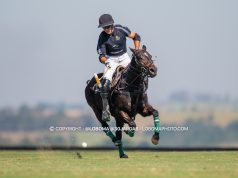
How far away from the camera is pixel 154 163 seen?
20.5 metres

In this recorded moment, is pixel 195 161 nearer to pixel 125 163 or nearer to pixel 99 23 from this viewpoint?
pixel 125 163

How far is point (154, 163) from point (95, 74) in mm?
4194

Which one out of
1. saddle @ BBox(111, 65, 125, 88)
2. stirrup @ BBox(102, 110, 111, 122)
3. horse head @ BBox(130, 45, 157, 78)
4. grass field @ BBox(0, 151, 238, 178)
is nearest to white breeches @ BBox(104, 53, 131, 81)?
saddle @ BBox(111, 65, 125, 88)

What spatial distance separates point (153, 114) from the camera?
22.8m

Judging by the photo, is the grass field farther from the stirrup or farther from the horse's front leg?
the stirrup

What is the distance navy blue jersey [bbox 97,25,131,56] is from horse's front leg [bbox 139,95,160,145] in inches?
56.9

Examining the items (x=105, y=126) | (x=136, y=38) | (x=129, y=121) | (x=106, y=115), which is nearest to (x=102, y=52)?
(x=136, y=38)

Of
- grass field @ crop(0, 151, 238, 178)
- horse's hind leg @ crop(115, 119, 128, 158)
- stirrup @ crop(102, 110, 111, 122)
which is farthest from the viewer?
stirrup @ crop(102, 110, 111, 122)

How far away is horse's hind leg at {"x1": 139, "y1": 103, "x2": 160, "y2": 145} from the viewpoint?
22.5m

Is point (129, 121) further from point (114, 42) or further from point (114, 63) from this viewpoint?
point (114, 42)

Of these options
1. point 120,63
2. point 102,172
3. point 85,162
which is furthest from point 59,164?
point 120,63

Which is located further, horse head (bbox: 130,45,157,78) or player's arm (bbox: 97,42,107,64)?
player's arm (bbox: 97,42,107,64)

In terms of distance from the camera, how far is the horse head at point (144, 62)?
22500 millimetres

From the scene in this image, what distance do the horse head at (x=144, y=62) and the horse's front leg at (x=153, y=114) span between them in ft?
2.52
